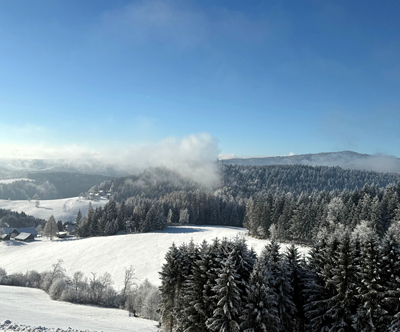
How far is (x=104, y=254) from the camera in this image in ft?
223

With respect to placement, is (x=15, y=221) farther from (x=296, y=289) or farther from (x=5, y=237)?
(x=296, y=289)

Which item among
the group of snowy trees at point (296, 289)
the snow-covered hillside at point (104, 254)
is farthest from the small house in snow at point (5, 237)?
the group of snowy trees at point (296, 289)

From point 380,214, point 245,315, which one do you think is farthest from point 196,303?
point 380,214

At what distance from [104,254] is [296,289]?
56.2 meters

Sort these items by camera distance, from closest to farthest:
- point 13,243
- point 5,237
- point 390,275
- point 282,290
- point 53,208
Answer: point 390,275 → point 282,290 → point 13,243 → point 5,237 → point 53,208

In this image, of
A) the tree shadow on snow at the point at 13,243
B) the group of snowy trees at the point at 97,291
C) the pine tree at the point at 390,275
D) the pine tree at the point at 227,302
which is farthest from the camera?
the tree shadow on snow at the point at 13,243

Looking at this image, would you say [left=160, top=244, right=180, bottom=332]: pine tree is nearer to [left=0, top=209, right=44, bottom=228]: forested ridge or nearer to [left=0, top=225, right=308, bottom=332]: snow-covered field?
[left=0, top=225, right=308, bottom=332]: snow-covered field

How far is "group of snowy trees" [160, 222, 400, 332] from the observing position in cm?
2141

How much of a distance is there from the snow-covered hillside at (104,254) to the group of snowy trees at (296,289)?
27.3 metres

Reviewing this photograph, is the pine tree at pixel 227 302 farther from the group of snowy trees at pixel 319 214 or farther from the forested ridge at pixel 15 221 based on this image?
the forested ridge at pixel 15 221

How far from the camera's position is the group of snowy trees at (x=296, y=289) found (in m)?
21.4

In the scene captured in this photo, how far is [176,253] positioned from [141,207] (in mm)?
78222

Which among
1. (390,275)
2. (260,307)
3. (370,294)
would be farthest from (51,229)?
(390,275)

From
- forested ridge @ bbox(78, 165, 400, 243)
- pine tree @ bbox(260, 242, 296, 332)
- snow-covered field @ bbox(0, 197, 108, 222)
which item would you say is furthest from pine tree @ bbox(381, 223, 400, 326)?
snow-covered field @ bbox(0, 197, 108, 222)
